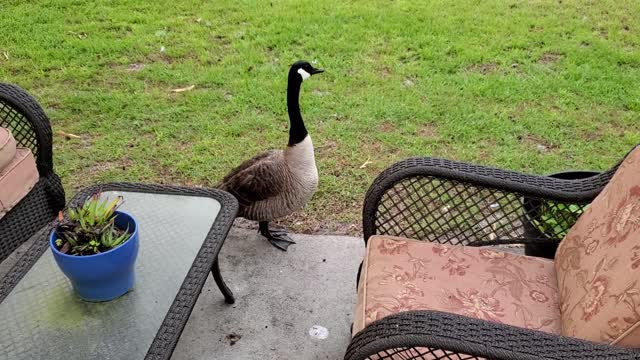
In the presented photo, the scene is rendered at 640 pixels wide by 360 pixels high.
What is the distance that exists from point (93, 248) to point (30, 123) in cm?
121

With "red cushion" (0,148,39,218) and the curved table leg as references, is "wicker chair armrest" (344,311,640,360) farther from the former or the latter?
"red cushion" (0,148,39,218)

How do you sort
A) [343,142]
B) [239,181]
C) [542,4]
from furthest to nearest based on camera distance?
[542,4], [343,142], [239,181]

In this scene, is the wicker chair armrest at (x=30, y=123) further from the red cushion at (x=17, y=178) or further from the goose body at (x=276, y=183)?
the goose body at (x=276, y=183)

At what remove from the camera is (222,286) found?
8.51ft

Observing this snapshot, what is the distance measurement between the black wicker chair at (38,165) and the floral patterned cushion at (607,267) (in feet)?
7.25

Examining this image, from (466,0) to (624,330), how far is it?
451 cm

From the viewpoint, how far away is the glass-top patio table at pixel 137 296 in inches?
72.4

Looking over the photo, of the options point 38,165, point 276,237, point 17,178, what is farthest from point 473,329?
point 38,165

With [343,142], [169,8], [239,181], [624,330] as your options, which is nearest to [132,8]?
[169,8]

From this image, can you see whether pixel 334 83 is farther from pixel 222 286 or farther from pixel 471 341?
pixel 471 341

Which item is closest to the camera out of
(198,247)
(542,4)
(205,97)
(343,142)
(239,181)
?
(198,247)

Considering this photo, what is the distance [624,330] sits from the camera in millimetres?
1505

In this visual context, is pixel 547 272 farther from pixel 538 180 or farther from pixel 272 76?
pixel 272 76

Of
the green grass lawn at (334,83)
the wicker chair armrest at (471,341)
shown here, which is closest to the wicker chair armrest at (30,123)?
the green grass lawn at (334,83)
